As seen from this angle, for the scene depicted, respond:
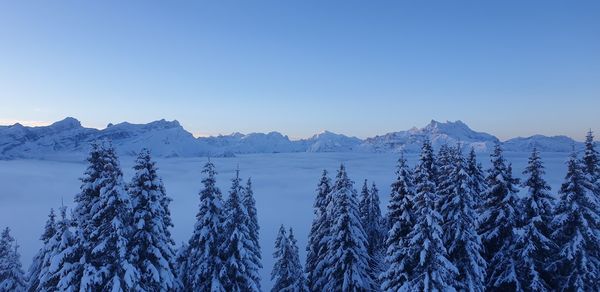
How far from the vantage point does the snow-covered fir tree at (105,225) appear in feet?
57.7

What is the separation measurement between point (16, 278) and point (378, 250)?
27.9m

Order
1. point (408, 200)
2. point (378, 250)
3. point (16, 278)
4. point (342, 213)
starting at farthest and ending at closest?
1. point (378, 250)
2. point (16, 278)
3. point (342, 213)
4. point (408, 200)

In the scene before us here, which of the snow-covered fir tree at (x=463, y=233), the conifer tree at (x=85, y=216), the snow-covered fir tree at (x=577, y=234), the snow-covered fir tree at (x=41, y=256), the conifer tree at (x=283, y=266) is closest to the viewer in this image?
the conifer tree at (x=85, y=216)

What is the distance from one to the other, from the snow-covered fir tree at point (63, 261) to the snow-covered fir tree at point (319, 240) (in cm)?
1508

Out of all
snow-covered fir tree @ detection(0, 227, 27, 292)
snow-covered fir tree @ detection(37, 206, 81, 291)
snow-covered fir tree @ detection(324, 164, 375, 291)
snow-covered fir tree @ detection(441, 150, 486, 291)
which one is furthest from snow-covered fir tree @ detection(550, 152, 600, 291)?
snow-covered fir tree @ detection(0, 227, 27, 292)

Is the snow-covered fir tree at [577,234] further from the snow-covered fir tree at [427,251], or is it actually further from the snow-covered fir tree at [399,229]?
the snow-covered fir tree at [399,229]

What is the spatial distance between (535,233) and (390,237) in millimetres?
7693

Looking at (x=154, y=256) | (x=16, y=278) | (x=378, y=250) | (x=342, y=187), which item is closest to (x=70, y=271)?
(x=154, y=256)

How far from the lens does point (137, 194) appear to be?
19234 millimetres

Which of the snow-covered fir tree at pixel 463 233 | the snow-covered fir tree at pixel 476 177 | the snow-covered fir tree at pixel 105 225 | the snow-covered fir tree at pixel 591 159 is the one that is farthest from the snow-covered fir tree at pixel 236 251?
the snow-covered fir tree at pixel 591 159

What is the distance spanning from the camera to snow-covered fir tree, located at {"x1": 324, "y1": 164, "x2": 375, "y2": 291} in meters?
24.6

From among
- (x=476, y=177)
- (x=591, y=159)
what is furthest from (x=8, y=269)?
(x=591, y=159)

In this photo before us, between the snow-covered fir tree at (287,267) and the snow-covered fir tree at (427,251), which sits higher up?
the snow-covered fir tree at (427,251)

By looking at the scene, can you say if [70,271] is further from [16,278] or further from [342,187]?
[342,187]
